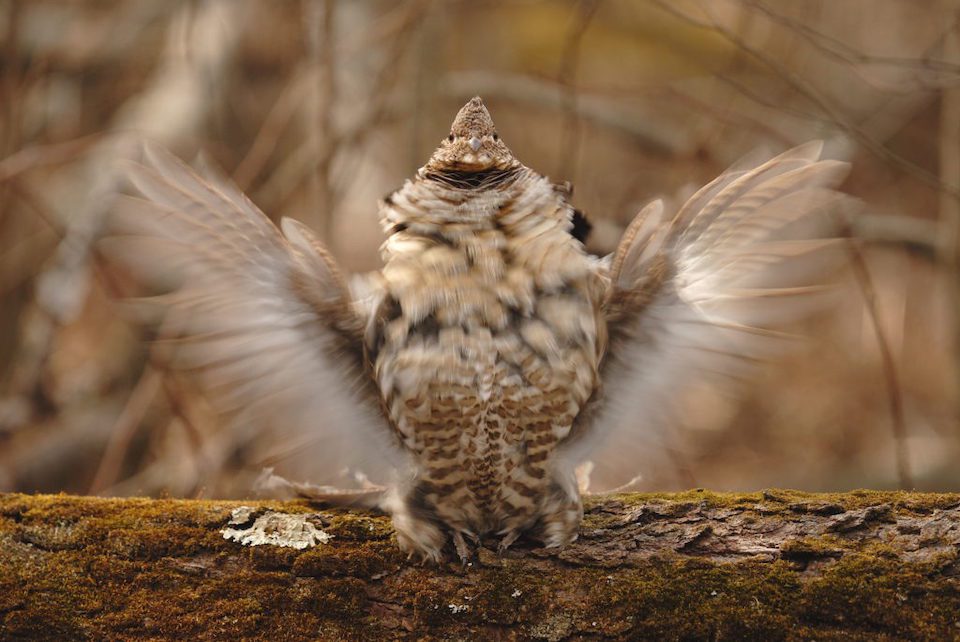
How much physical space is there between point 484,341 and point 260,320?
2.16 feet

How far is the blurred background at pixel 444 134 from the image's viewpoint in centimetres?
546

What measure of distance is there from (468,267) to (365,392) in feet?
1.67

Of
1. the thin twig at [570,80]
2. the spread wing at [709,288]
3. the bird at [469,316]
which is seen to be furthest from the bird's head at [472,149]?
the thin twig at [570,80]

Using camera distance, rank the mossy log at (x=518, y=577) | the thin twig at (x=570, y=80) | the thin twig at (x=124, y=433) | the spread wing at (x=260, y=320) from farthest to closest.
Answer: the thin twig at (x=570, y=80) → the thin twig at (x=124, y=433) → the spread wing at (x=260, y=320) → the mossy log at (x=518, y=577)

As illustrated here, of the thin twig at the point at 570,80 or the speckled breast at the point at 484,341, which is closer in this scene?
the speckled breast at the point at 484,341

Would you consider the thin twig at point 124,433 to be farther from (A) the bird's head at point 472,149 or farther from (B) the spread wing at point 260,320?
(A) the bird's head at point 472,149

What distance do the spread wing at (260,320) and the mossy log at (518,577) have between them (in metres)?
0.25

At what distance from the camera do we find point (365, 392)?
2953 millimetres

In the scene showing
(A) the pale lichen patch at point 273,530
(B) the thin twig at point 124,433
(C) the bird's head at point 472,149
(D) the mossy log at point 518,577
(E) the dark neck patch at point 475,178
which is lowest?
(D) the mossy log at point 518,577

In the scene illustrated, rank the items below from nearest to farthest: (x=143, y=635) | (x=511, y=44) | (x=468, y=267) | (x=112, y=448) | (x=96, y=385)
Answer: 1. (x=143, y=635)
2. (x=468, y=267)
3. (x=112, y=448)
4. (x=96, y=385)
5. (x=511, y=44)

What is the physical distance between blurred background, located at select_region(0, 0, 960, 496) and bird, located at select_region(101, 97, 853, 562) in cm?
96

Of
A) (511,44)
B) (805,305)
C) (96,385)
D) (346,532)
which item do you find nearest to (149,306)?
(346,532)

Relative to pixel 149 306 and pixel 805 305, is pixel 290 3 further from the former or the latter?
pixel 805 305

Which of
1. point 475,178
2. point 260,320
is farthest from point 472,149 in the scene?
point 260,320
